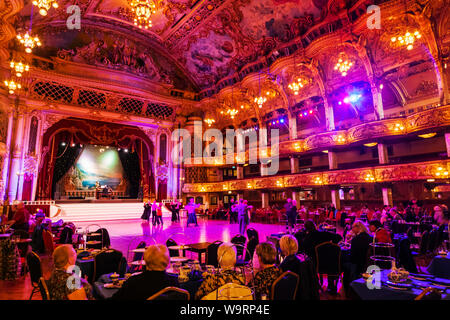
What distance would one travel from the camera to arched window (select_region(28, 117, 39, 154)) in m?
16.7

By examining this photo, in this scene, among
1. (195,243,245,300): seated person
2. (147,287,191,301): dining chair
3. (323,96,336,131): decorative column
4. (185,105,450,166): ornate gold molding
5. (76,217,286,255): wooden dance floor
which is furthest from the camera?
(323,96,336,131): decorative column

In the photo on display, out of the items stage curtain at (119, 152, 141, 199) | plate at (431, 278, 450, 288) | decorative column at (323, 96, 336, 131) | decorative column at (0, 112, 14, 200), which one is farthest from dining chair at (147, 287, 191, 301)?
stage curtain at (119, 152, 141, 199)

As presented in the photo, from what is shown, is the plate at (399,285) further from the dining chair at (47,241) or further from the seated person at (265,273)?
the dining chair at (47,241)

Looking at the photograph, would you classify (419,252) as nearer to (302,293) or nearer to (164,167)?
(302,293)

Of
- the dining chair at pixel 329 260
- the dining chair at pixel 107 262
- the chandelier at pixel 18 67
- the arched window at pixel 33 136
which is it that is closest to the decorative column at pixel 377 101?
the dining chair at pixel 329 260

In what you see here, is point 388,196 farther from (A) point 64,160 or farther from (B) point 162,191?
(A) point 64,160

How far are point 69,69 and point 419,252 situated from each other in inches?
832

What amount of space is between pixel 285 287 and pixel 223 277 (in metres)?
0.63

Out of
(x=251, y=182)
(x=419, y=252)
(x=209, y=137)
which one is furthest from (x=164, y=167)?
(x=419, y=252)

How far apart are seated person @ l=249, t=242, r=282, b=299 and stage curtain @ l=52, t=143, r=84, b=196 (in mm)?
19760

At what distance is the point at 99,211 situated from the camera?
18.1 metres

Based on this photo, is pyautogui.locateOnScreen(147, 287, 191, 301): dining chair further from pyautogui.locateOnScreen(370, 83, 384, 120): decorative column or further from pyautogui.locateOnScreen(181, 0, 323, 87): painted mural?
pyautogui.locateOnScreen(181, 0, 323, 87): painted mural

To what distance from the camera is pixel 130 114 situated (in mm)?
20688

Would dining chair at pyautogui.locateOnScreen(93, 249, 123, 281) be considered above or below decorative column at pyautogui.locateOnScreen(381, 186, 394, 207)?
below
